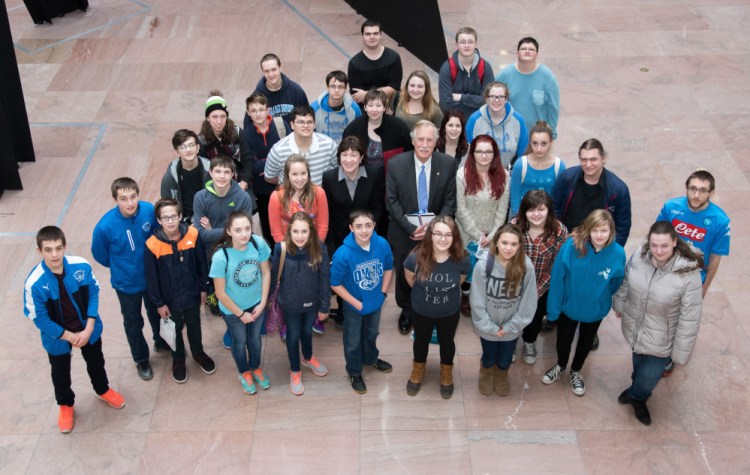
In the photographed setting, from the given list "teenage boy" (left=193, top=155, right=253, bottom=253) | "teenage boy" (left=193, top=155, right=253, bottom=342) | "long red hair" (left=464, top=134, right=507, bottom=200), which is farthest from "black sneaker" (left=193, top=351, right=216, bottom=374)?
"long red hair" (left=464, top=134, right=507, bottom=200)

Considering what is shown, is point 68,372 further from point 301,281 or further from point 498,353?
point 498,353

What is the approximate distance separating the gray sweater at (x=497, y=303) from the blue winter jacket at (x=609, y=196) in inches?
35.7

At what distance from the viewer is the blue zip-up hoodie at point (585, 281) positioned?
5047 mm

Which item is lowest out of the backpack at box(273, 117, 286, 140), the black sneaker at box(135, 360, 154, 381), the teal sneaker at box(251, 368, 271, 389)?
the black sneaker at box(135, 360, 154, 381)

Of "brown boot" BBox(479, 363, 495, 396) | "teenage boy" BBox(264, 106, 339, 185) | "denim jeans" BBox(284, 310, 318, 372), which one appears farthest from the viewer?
"teenage boy" BBox(264, 106, 339, 185)

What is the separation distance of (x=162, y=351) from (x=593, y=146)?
3.63 meters

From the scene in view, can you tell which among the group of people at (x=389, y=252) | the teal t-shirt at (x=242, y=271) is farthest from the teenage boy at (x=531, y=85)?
the teal t-shirt at (x=242, y=271)

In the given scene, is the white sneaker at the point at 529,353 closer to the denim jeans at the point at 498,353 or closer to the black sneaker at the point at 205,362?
the denim jeans at the point at 498,353

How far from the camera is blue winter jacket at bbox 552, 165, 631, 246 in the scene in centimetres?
554

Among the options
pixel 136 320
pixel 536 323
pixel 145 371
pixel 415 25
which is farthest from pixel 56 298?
pixel 415 25

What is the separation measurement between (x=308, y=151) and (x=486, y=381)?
2227mm

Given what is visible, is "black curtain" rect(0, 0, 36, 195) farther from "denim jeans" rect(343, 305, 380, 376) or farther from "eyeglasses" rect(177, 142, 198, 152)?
"denim jeans" rect(343, 305, 380, 376)

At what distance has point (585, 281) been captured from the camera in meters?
5.14

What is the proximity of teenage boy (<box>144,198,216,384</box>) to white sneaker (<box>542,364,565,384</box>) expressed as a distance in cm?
258
